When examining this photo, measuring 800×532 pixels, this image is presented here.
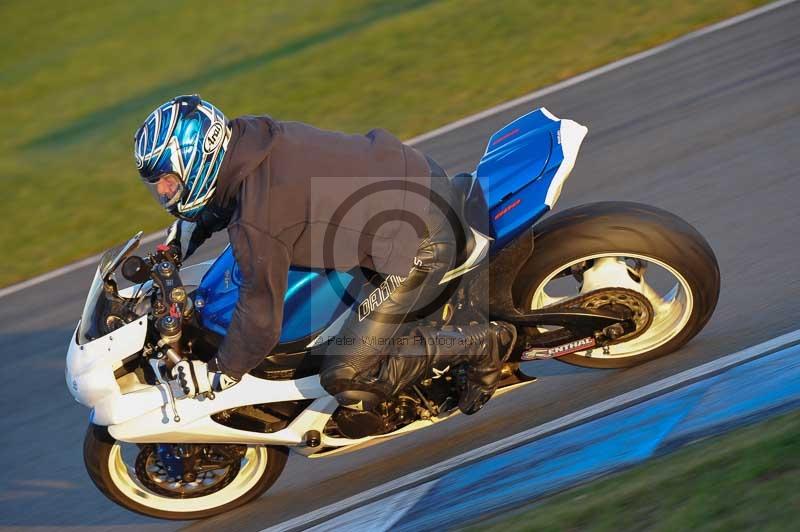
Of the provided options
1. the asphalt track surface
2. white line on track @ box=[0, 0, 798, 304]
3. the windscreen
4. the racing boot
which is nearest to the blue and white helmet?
the windscreen

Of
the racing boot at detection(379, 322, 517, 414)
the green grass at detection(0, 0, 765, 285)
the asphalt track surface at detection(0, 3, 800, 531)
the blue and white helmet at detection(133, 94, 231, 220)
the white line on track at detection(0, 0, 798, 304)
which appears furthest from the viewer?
the green grass at detection(0, 0, 765, 285)

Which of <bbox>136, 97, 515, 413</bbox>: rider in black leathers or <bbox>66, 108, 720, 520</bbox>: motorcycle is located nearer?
<bbox>136, 97, 515, 413</bbox>: rider in black leathers

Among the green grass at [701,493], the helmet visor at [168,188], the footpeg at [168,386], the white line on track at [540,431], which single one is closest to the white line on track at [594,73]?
the footpeg at [168,386]

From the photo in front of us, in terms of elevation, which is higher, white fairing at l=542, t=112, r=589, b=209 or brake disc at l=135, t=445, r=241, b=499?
white fairing at l=542, t=112, r=589, b=209

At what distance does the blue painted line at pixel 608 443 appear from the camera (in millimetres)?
3980

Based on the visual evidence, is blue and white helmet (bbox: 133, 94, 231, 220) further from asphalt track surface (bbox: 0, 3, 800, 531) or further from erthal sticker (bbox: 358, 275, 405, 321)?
asphalt track surface (bbox: 0, 3, 800, 531)

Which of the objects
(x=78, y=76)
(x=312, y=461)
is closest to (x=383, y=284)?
(x=312, y=461)

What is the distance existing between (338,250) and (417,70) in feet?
22.2

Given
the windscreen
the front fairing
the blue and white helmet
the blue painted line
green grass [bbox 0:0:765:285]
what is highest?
green grass [bbox 0:0:765:285]

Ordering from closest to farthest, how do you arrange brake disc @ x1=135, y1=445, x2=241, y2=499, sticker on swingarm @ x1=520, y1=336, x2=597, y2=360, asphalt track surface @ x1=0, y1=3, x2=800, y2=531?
brake disc @ x1=135, y1=445, x2=241, y2=499, sticker on swingarm @ x1=520, y1=336, x2=597, y2=360, asphalt track surface @ x1=0, y1=3, x2=800, y2=531

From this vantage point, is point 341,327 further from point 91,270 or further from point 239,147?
point 91,270

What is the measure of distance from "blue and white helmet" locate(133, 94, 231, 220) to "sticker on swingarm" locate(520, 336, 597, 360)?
70.3 inches

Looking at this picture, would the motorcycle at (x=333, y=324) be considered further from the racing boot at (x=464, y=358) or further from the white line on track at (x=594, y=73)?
the white line on track at (x=594, y=73)

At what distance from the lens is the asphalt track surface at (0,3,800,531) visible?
16.6 ft
